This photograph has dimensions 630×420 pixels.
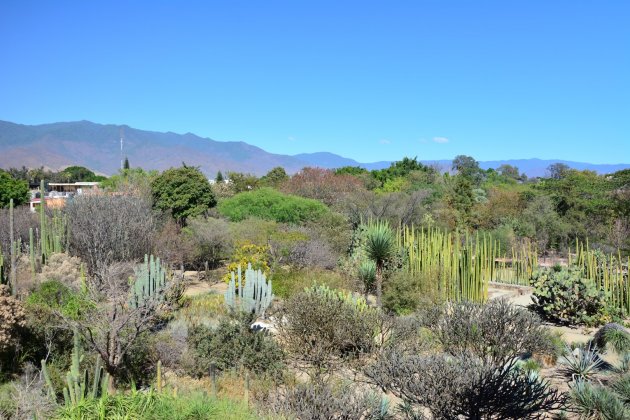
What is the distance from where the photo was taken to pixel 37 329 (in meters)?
8.66

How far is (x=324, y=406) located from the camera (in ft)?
17.0

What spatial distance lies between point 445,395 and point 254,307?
579cm

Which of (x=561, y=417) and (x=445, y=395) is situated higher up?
(x=445, y=395)

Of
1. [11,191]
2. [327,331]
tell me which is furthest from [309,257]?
[11,191]

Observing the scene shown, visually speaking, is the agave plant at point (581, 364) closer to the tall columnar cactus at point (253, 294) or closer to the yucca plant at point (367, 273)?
the tall columnar cactus at point (253, 294)

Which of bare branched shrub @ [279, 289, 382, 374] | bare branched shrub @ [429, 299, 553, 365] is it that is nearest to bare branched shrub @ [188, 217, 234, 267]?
bare branched shrub @ [279, 289, 382, 374]

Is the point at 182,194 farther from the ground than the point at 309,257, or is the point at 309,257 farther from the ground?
the point at 182,194

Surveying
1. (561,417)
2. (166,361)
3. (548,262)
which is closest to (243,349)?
(166,361)

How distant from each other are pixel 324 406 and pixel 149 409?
78.3 inches

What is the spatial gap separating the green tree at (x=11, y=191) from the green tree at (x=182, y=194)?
988 cm

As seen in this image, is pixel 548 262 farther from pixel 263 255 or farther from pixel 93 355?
pixel 93 355

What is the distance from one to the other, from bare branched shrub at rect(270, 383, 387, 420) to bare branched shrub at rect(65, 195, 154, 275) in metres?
11.1

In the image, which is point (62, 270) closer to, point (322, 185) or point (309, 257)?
point (309, 257)

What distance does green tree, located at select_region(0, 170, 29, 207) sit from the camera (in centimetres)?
3046
